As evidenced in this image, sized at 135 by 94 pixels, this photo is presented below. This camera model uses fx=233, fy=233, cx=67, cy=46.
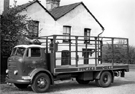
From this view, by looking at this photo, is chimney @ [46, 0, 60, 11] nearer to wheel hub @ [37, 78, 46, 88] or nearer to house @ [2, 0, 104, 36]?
house @ [2, 0, 104, 36]

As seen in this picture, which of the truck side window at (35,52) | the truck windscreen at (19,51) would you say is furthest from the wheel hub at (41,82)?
the truck windscreen at (19,51)

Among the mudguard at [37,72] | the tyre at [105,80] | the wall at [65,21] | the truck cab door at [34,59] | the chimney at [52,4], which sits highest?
the chimney at [52,4]

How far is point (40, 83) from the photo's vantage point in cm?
1068

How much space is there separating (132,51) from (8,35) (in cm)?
2394

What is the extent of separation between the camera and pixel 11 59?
11086 millimetres

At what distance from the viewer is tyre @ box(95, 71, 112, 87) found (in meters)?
12.6

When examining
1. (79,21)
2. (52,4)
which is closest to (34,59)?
(79,21)

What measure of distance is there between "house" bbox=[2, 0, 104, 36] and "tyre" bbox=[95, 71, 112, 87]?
11.6 m

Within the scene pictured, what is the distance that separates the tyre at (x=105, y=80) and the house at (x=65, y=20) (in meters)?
11.6

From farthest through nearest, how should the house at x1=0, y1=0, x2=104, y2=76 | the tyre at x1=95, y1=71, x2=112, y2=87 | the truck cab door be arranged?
the house at x1=0, y1=0, x2=104, y2=76, the tyre at x1=95, y1=71, x2=112, y2=87, the truck cab door

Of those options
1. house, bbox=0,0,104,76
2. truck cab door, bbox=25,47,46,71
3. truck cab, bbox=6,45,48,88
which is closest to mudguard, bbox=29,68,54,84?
truck cab, bbox=6,45,48,88

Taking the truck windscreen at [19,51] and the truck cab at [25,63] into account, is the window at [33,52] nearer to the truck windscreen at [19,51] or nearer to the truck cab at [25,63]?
the truck cab at [25,63]

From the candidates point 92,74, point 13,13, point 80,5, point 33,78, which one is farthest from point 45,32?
point 33,78

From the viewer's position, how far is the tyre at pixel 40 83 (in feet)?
34.5
